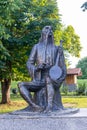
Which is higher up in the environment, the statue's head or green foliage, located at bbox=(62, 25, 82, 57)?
green foliage, located at bbox=(62, 25, 82, 57)

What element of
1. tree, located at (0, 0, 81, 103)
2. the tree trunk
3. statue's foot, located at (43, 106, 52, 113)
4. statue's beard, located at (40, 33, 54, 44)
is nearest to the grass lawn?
the tree trunk

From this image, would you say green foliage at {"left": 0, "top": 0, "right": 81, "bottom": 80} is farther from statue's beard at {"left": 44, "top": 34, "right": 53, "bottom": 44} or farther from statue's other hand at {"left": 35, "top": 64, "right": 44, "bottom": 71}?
statue's other hand at {"left": 35, "top": 64, "right": 44, "bottom": 71}

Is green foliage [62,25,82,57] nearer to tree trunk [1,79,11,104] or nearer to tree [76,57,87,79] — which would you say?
tree trunk [1,79,11,104]

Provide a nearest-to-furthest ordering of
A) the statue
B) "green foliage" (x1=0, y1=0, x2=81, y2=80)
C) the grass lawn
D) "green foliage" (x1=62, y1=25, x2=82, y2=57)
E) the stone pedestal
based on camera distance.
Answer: the stone pedestal, the statue, the grass lawn, "green foliage" (x1=0, y1=0, x2=81, y2=80), "green foliage" (x1=62, y1=25, x2=82, y2=57)

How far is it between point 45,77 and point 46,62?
0.40m

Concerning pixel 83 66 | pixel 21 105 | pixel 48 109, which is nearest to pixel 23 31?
pixel 21 105

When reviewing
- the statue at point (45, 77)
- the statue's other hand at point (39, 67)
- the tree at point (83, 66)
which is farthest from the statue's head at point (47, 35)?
the tree at point (83, 66)

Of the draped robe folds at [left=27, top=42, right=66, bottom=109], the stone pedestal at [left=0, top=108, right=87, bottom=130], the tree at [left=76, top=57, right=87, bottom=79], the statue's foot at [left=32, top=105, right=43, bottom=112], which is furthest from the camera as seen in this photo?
the tree at [left=76, top=57, right=87, bottom=79]

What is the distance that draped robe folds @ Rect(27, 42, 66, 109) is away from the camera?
876cm

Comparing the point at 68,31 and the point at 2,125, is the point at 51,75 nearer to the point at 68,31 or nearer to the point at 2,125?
the point at 2,125

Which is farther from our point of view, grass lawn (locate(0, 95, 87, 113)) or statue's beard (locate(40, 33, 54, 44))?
grass lawn (locate(0, 95, 87, 113))

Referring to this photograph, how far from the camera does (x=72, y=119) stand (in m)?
7.73

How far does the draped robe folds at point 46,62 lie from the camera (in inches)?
345

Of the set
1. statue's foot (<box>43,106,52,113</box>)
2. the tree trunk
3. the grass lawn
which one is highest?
the tree trunk
